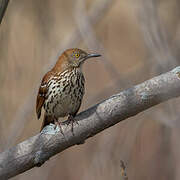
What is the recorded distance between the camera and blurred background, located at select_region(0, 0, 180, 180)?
3.53 m

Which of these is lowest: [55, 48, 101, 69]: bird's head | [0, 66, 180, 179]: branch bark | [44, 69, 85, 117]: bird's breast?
[0, 66, 180, 179]: branch bark

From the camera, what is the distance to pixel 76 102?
12.9 feet

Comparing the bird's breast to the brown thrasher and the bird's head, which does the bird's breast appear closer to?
the brown thrasher

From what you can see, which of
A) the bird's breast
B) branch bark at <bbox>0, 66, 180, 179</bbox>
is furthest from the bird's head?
branch bark at <bbox>0, 66, 180, 179</bbox>

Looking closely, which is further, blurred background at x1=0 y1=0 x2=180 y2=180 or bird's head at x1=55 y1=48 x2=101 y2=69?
bird's head at x1=55 y1=48 x2=101 y2=69

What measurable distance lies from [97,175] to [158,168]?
1.92 meters

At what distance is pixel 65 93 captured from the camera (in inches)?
154

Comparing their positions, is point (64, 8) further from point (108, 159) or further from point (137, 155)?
point (108, 159)

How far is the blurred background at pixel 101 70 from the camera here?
3533 mm

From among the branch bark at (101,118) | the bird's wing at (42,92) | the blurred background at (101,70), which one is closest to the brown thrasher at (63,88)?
the bird's wing at (42,92)

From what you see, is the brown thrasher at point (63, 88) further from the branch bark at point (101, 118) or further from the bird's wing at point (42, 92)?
the branch bark at point (101, 118)

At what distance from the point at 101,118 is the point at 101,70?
179 inches

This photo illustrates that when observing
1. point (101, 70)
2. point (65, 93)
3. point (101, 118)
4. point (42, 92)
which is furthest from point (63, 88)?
point (101, 70)

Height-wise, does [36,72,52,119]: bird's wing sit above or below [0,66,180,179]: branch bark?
above
